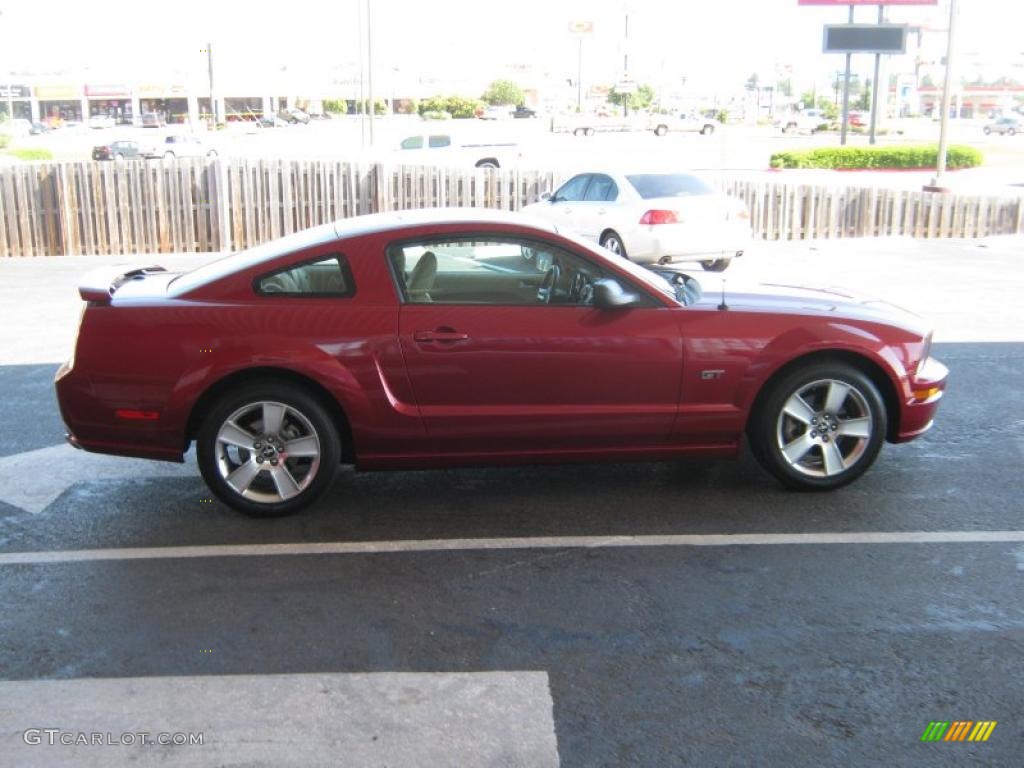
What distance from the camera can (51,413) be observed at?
7797 mm

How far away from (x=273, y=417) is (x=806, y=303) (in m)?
2.89

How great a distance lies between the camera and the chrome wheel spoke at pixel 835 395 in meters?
5.83

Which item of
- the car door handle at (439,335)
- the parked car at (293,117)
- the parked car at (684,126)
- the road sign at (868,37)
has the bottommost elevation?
the car door handle at (439,335)

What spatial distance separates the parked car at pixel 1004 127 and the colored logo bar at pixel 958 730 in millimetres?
81437

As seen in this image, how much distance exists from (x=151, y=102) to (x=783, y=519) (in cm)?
9684

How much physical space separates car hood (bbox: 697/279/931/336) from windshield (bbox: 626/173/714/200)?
925 centimetres

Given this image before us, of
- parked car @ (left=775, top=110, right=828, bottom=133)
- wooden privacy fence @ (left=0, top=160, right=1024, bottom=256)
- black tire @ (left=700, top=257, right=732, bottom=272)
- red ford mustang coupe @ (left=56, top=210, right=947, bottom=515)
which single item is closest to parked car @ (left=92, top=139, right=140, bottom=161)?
wooden privacy fence @ (left=0, top=160, right=1024, bottom=256)

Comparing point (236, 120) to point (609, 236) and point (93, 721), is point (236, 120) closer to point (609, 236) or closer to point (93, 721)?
point (609, 236)

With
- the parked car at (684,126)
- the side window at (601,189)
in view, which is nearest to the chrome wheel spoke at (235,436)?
the side window at (601,189)

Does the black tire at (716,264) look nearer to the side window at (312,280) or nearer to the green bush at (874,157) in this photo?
the side window at (312,280)

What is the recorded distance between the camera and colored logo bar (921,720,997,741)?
3.59 metres

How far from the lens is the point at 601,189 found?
53.0 ft

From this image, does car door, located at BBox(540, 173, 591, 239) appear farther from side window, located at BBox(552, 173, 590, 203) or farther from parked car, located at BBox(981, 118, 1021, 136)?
parked car, located at BBox(981, 118, 1021, 136)

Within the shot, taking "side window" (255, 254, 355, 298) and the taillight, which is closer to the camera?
"side window" (255, 254, 355, 298)
